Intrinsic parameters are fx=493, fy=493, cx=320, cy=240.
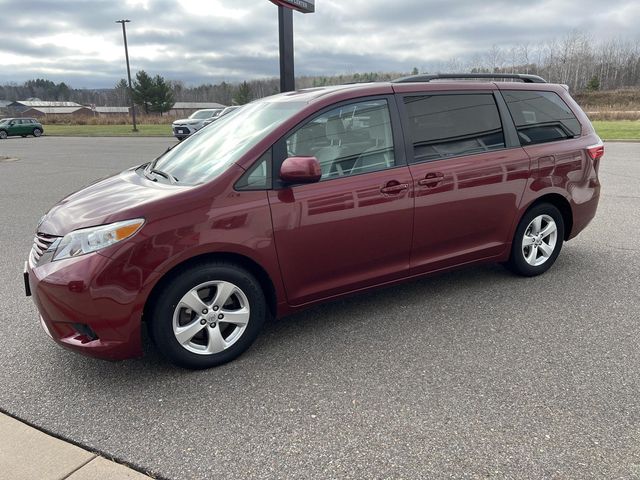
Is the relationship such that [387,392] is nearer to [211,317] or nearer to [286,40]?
[211,317]

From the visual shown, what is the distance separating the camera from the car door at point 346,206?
325cm

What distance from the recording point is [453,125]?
3.99 metres

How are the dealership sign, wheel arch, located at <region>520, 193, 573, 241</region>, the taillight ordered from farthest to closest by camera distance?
1. the dealership sign
2. the taillight
3. wheel arch, located at <region>520, 193, 573, 241</region>

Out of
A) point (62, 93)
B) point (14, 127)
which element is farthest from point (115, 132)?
point (62, 93)

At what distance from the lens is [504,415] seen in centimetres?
259

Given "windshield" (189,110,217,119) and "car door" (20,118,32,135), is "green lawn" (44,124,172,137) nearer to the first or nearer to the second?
"car door" (20,118,32,135)

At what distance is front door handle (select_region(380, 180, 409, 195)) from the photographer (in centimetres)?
352

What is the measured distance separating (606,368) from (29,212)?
27.1 ft

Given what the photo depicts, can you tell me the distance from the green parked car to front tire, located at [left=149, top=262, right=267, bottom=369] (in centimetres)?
4125

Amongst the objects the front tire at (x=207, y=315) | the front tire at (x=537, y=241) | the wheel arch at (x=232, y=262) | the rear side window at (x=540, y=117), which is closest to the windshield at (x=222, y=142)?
the wheel arch at (x=232, y=262)

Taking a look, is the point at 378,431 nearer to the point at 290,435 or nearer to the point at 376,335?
the point at 290,435

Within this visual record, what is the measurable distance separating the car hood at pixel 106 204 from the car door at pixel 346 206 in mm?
742

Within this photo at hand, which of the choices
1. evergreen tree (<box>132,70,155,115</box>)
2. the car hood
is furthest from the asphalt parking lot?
evergreen tree (<box>132,70,155,115</box>)

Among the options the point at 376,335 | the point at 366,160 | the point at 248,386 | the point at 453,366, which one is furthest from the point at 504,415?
the point at 366,160
